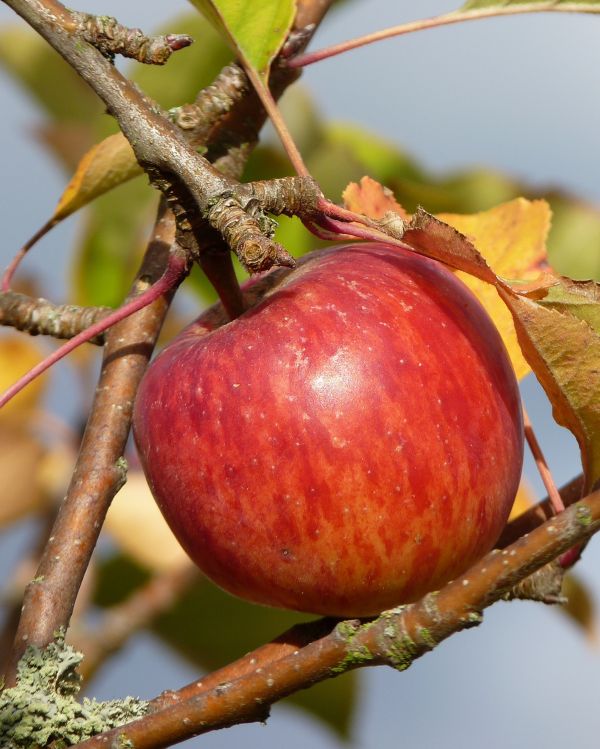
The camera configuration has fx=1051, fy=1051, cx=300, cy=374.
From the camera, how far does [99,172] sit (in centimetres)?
90

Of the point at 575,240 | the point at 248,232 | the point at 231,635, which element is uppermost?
the point at 248,232

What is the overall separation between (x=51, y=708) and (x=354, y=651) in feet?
0.69

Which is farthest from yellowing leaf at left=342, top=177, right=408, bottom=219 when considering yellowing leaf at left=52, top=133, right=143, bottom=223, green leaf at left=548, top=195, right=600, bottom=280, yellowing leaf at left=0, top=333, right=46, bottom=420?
yellowing leaf at left=0, top=333, right=46, bottom=420

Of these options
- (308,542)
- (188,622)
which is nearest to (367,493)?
(308,542)

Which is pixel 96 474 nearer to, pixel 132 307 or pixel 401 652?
pixel 132 307

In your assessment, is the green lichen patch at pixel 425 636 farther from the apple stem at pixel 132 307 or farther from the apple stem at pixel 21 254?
the apple stem at pixel 21 254

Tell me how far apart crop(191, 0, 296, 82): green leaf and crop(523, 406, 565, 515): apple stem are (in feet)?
1.12

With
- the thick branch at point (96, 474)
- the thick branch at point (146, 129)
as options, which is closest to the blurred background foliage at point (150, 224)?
the thick branch at point (96, 474)

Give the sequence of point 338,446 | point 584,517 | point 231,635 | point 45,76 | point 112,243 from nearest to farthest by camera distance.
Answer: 1. point 584,517
2. point 338,446
3. point 112,243
4. point 231,635
5. point 45,76

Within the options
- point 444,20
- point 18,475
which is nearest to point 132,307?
point 444,20

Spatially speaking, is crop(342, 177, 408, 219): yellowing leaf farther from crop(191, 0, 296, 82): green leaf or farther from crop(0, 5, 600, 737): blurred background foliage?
crop(0, 5, 600, 737): blurred background foliage

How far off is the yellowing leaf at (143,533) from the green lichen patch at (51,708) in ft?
2.69

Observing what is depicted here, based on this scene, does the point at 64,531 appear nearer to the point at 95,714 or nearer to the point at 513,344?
the point at 95,714

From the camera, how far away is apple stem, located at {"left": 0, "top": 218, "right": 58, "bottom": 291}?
3.03 ft
